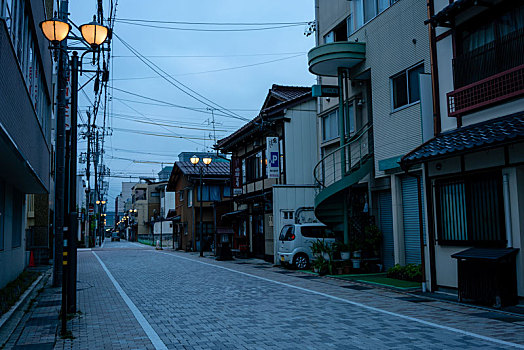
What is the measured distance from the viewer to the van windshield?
1975 centimetres

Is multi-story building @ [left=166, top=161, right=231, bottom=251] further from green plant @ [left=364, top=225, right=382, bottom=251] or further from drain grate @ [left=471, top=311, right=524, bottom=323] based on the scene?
drain grate @ [left=471, top=311, right=524, bottom=323]

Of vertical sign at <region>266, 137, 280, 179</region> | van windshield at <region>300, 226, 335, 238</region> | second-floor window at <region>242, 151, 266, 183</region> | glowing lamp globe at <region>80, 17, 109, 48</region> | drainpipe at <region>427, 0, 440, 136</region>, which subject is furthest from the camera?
second-floor window at <region>242, 151, 266, 183</region>

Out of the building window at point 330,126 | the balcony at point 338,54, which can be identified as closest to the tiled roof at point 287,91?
the building window at point 330,126

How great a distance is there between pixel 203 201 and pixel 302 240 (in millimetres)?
21129

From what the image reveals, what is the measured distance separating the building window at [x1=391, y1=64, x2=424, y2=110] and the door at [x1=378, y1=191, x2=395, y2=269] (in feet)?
11.2

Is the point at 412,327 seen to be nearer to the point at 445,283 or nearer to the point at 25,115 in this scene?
the point at 445,283

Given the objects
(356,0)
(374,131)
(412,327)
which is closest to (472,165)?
(412,327)

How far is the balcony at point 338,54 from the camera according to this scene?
17.0 m

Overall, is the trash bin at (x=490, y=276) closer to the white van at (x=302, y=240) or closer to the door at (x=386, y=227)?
the door at (x=386, y=227)

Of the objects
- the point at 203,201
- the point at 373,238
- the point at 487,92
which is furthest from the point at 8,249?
the point at 203,201

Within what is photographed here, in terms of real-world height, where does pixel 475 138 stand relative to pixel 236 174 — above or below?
below

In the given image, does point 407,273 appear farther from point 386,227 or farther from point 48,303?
point 48,303

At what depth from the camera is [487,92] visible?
35.2 feet

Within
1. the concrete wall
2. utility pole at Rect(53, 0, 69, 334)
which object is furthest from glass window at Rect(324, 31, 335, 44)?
the concrete wall
